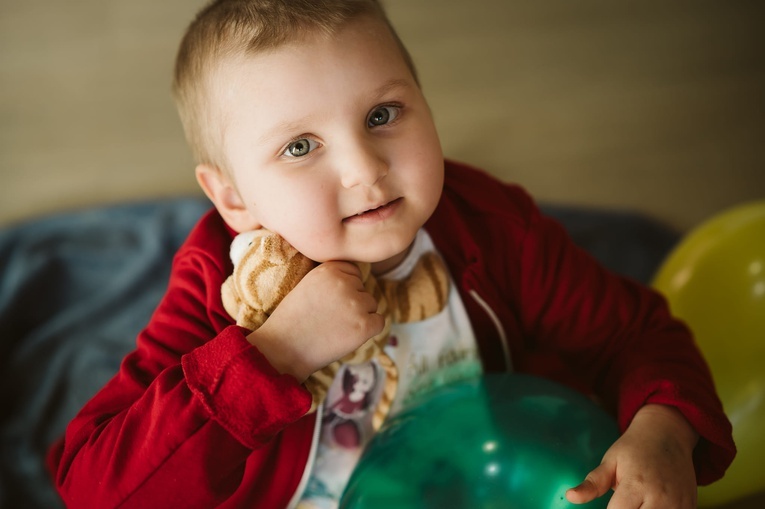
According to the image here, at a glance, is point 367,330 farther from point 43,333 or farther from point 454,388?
point 43,333

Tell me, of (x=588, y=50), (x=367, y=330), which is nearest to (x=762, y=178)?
(x=588, y=50)

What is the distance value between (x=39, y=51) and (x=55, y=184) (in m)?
0.51

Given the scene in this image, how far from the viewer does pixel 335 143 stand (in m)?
0.69

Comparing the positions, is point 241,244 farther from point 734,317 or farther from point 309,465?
point 734,317

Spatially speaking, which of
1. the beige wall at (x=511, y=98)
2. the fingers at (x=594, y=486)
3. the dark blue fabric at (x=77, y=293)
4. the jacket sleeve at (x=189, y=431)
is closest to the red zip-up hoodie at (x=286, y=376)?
the jacket sleeve at (x=189, y=431)

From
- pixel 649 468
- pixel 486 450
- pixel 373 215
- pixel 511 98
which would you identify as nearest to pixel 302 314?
pixel 373 215

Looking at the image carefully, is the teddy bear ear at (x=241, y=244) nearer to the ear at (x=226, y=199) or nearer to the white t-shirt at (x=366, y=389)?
the ear at (x=226, y=199)

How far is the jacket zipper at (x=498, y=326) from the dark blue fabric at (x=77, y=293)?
607mm

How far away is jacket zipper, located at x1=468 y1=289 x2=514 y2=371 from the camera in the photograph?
2.89 ft

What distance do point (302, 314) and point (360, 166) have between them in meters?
0.15

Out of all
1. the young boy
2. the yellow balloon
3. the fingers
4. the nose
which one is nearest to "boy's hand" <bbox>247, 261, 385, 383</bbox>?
the young boy

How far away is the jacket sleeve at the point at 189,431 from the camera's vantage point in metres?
0.67

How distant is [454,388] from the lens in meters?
0.82

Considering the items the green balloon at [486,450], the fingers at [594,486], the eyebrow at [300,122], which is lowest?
the fingers at [594,486]
